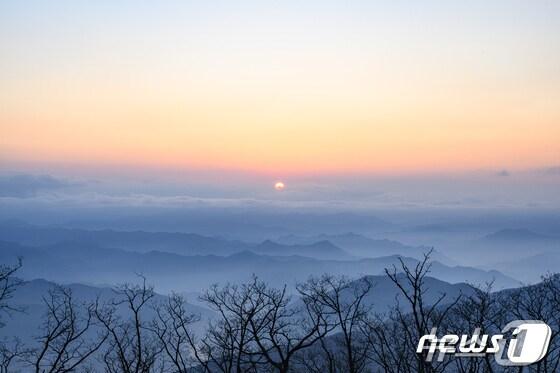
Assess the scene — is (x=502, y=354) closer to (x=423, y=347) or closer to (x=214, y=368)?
(x=423, y=347)

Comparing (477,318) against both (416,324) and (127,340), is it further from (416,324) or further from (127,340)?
(127,340)

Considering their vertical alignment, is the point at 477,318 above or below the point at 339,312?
below

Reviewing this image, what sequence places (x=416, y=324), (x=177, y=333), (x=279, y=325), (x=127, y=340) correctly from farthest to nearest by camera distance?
(x=127, y=340) → (x=279, y=325) → (x=177, y=333) → (x=416, y=324)

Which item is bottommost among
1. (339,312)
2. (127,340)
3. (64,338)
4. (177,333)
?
(127,340)

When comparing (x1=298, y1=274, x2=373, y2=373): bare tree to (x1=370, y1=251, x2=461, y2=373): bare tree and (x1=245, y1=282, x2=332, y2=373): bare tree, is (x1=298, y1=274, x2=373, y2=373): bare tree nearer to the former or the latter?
(x1=245, y1=282, x2=332, y2=373): bare tree

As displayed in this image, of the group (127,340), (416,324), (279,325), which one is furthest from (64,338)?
(416,324)

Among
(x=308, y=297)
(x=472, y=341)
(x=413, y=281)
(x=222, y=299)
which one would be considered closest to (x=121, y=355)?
(x=222, y=299)

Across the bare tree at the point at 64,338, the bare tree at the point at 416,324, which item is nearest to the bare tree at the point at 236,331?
the bare tree at the point at 64,338

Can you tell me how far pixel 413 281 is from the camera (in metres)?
18.5

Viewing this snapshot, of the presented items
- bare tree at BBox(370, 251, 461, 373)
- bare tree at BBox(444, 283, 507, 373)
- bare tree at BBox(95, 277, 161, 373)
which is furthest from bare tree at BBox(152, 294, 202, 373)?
bare tree at BBox(444, 283, 507, 373)

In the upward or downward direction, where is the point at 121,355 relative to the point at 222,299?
downward

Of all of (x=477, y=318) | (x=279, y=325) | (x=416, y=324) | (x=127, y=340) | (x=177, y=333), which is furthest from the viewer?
(x=477, y=318)

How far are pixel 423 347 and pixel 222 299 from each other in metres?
9.49

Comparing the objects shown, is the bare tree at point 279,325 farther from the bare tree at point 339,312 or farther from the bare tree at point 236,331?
the bare tree at point 339,312
